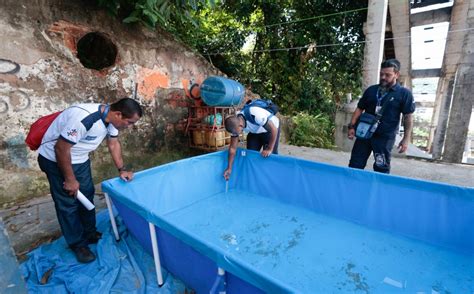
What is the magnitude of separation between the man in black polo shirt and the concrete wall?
9.54 feet

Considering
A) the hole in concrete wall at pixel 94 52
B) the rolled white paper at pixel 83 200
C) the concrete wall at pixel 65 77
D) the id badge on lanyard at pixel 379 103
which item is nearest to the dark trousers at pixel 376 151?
the id badge on lanyard at pixel 379 103

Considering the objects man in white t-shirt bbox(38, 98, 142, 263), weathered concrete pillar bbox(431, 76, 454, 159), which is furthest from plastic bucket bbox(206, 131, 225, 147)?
weathered concrete pillar bbox(431, 76, 454, 159)

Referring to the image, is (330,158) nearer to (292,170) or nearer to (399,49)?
(292,170)

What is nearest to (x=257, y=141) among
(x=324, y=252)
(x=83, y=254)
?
(x=324, y=252)

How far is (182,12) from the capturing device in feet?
11.8

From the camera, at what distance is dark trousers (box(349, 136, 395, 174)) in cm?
268

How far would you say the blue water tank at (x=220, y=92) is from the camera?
3.89 metres

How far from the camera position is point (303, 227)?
8.02 ft

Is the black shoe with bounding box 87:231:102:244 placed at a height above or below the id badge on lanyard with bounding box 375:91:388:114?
below

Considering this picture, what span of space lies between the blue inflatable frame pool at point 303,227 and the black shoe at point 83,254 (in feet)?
1.19

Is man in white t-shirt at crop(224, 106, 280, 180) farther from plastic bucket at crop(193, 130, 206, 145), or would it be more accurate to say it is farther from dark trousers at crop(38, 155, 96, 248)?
dark trousers at crop(38, 155, 96, 248)

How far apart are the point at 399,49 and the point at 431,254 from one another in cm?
679

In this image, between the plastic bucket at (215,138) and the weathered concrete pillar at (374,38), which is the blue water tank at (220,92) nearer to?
the plastic bucket at (215,138)

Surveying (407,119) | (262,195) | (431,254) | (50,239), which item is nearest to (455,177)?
(407,119)
